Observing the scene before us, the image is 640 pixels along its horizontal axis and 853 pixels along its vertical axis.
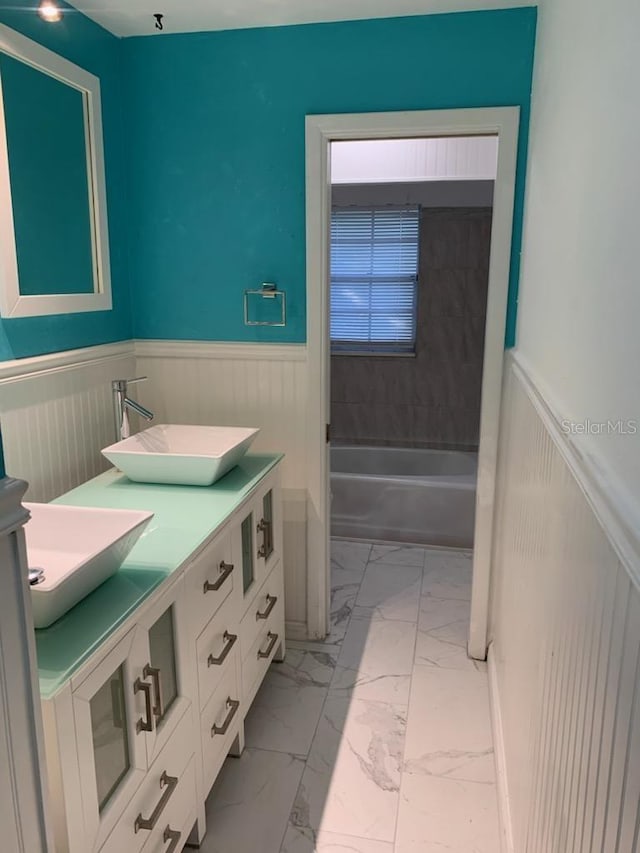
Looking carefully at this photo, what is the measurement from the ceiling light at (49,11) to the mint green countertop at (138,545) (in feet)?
4.82

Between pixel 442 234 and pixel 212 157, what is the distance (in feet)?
7.58

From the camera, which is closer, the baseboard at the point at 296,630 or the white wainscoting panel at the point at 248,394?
the white wainscoting panel at the point at 248,394

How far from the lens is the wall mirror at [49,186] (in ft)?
6.44

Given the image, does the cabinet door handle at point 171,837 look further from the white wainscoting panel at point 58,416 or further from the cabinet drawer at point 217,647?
the white wainscoting panel at point 58,416

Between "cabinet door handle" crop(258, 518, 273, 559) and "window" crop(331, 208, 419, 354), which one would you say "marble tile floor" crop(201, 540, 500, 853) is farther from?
"window" crop(331, 208, 419, 354)

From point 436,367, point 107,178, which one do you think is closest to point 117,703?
point 107,178

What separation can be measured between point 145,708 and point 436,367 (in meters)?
3.61

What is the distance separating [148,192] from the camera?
267cm

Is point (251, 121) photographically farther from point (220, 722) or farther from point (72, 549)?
point (220, 722)

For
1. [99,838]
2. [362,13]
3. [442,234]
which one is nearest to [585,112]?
[362,13]

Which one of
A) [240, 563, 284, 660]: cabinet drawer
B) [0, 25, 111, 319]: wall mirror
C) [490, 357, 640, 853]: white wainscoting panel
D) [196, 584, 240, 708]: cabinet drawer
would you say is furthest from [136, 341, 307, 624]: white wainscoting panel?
[490, 357, 640, 853]: white wainscoting panel

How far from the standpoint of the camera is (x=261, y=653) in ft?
7.78

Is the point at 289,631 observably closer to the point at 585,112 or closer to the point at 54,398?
the point at 54,398

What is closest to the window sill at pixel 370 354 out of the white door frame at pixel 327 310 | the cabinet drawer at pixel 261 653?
the white door frame at pixel 327 310
